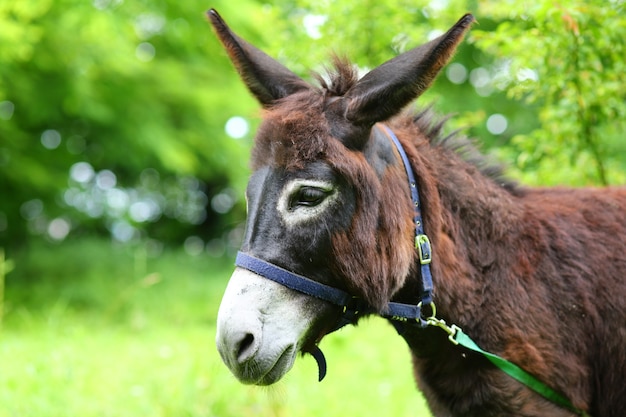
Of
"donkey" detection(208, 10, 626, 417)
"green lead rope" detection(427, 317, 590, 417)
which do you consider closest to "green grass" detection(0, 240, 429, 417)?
"donkey" detection(208, 10, 626, 417)

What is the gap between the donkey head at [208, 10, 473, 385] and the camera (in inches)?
92.4

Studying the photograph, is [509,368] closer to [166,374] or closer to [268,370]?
[268,370]

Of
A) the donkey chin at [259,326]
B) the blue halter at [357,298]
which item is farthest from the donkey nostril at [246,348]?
the blue halter at [357,298]

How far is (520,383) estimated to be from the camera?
272cm

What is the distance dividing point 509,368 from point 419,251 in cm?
62

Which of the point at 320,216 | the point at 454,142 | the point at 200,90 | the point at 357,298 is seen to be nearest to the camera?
the point at 320,216

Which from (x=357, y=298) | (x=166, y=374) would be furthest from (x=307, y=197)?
(x=166, y=374)

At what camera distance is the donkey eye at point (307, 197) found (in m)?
2.43

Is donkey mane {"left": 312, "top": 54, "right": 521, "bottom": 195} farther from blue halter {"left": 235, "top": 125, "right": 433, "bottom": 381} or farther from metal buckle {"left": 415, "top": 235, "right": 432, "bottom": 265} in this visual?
metal buckle {"left": 415, "top": 235, "right": 432, "bottom": 265}

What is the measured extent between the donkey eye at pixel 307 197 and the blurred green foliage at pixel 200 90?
1.75ft

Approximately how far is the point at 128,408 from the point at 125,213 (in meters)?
11.0

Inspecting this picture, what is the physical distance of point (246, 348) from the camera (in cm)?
231

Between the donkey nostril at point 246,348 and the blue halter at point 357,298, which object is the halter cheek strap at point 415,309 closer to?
the blue halter at point 357,298

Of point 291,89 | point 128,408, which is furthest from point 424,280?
point 128,408
